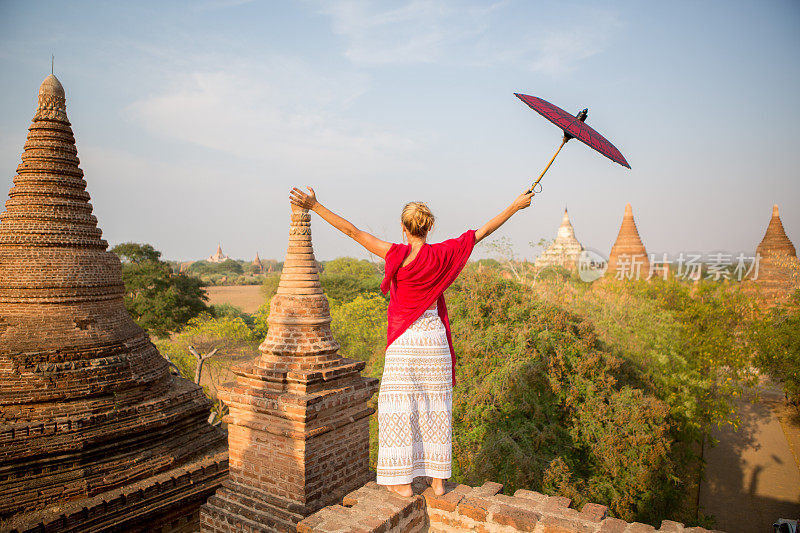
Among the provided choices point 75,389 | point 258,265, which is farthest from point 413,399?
point 258,265

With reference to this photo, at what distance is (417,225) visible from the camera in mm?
3582

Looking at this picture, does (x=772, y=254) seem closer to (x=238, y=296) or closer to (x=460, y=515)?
(x=460, y=515)

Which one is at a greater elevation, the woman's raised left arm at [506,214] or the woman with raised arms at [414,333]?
the woman's raised left arm at [506,214]

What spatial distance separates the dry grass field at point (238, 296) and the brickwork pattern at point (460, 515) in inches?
2562

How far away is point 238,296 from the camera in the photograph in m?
81.9

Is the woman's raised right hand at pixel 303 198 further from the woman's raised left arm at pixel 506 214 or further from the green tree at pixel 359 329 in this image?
the green tree at pixel 359 329

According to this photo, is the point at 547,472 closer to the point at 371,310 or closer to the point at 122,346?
the point at 122,346

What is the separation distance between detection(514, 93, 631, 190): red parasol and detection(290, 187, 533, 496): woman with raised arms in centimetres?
60

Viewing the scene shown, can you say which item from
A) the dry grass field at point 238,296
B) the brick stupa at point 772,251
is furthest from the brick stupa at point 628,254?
the dry grass field at point 238,296

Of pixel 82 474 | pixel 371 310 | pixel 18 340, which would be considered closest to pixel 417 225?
pixel 82 474

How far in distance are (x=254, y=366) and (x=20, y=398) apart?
423 centimetres

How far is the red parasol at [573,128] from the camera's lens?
148 inches

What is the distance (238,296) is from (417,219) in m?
82.7

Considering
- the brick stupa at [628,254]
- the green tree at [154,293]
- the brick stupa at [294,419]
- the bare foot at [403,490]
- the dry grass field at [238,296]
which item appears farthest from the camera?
the dry grass field at [238,296]
